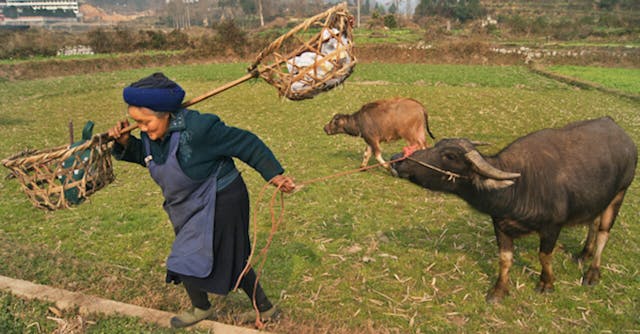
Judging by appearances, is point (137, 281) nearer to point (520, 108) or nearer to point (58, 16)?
point (520, 108)

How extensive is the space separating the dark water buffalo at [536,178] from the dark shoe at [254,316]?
73.8 inches

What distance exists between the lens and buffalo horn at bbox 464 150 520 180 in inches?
155

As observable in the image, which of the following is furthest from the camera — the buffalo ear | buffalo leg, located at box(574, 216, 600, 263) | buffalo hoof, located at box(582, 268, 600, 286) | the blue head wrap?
buffalo leg, located at box(574, 216, 600, 263)

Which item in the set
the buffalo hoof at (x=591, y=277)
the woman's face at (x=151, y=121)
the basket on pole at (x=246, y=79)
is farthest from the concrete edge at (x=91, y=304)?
the buffalo hoof at (x=591, y=277)

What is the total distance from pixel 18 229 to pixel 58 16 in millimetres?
205998

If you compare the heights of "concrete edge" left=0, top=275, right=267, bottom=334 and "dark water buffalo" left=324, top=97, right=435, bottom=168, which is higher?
"dark water buffalo" left=324, top=97, right=435, bottom=168

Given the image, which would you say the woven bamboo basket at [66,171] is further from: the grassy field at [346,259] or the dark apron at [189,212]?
the grassy field at [346,259]

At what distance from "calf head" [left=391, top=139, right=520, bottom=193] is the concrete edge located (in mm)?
2157

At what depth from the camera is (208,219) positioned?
3.49 metres

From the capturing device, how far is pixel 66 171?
3.58m

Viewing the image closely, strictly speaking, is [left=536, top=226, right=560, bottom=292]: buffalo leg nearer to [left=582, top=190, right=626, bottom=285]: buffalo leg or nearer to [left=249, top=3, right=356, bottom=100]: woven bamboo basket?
[left=582, top=190, right=626, bottom=285]: buffalo leg

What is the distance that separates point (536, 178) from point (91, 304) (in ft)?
15.0

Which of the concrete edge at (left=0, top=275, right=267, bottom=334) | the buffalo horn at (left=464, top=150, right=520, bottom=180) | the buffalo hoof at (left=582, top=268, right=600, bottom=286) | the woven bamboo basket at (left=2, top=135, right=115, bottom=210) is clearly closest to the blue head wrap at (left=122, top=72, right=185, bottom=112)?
the woven bamboo basket at (left=2, top=135, right=115, bottom=210)

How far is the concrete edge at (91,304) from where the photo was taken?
3.99m
